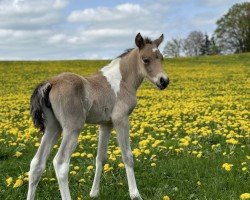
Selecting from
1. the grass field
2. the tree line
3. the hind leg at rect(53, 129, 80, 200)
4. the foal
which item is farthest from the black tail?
the tree line

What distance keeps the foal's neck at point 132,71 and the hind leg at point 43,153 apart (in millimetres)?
1311

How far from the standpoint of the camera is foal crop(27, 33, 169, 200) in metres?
6.19

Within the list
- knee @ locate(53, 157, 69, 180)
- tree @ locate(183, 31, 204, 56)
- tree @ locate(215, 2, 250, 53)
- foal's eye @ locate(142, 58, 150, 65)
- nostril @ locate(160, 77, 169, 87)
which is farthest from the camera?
tree @ locate(183, 31, 204, 56)

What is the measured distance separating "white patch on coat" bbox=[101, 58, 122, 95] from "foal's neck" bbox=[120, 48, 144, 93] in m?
0.08

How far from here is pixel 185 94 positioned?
2506 cm

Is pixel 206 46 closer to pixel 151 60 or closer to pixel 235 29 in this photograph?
pixel 235 29

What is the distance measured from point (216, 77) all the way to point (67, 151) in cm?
3301

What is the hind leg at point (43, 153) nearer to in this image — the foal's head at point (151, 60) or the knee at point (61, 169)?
the knee at point (61, 169)

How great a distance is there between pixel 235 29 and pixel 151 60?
99139 millimetres

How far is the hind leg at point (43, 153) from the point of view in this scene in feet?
21.3

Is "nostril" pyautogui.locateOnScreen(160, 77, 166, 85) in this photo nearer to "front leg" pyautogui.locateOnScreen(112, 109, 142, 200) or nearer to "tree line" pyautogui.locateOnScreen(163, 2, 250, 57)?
"front leg" pyautogui.locateOnScreen(112, 109, 142, 200)

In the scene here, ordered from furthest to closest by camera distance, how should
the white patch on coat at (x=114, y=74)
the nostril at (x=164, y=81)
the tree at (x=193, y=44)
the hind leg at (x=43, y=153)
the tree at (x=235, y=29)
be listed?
the tree at (x=193, y=44) → the tree at (x=235, y=29) → the white patch on coat at (x=114, y=74) → the nostril at (x=164, y=81) → the hind leg at (x=43, y=153)

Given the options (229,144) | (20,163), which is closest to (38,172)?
(20,163)

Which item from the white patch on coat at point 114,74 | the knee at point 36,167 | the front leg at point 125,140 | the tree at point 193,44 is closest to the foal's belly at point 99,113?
the front leg at point 125,140
